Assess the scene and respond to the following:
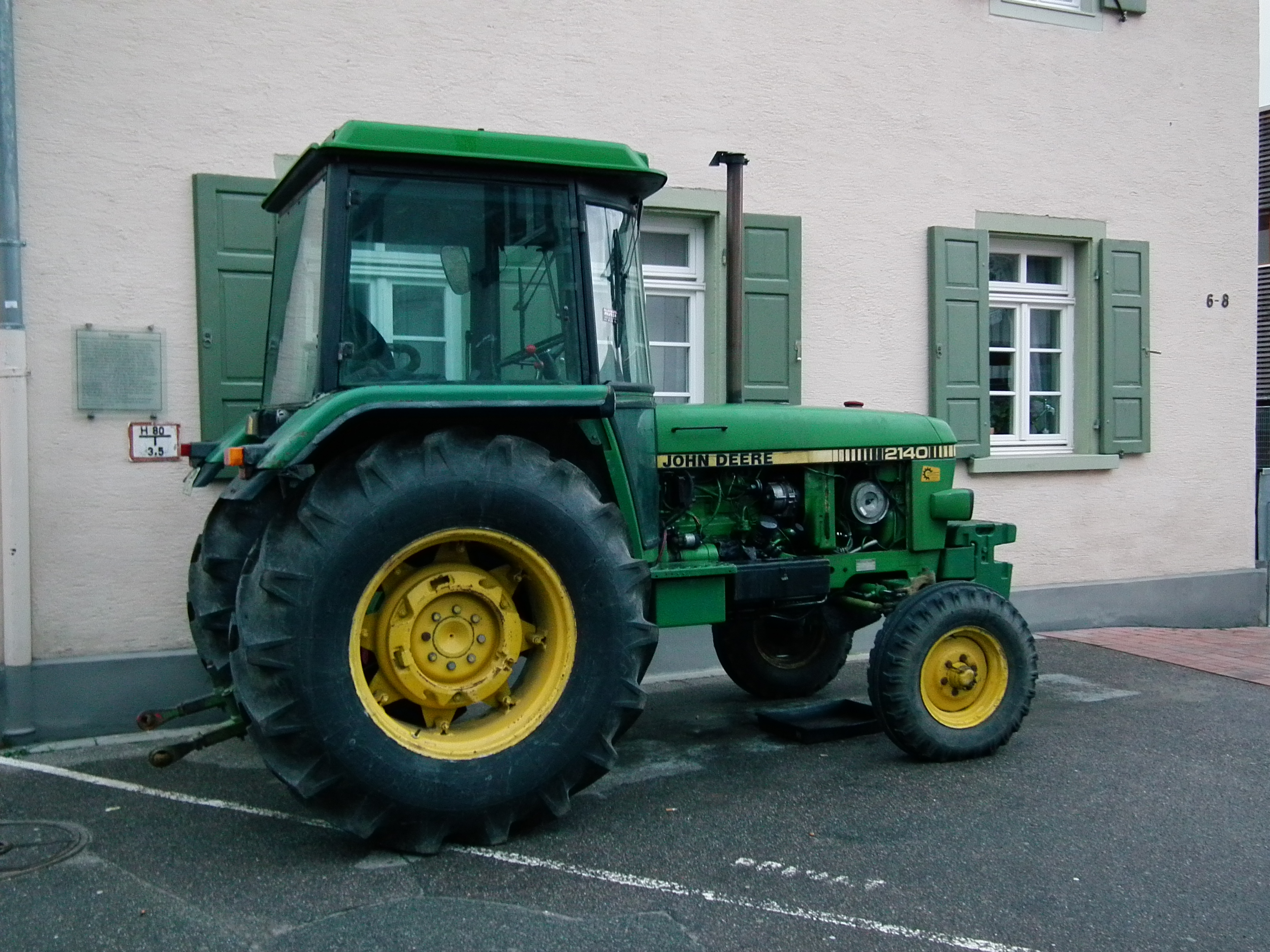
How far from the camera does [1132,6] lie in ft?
26.9

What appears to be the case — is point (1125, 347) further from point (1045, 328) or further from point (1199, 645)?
point (1199, 645)

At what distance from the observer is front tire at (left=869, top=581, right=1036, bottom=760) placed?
189 inches

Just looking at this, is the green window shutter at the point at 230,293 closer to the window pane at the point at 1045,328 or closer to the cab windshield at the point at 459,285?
the cab windshield at the point at 459,285

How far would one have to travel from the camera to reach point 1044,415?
329 inches

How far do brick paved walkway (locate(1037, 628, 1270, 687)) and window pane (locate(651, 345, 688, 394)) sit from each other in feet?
9.51

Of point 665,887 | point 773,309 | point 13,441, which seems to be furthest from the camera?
point 773,309

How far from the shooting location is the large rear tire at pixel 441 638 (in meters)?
3.65

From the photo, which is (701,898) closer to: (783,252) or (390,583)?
(390,583)

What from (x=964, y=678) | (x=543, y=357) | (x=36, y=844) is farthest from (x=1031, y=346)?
(x=36, y=844)

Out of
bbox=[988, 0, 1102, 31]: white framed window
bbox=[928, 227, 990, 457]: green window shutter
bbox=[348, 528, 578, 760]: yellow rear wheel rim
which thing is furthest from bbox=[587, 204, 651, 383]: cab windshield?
bbox=[988, 0, 1102, 31]: white framed window

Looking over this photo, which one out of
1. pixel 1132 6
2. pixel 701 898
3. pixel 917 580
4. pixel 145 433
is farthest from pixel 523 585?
pixel 1132 6

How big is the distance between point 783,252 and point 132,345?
3543 mm

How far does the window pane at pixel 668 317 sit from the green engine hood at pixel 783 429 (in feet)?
5.98

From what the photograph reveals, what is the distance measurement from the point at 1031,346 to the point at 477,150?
5250 mm
